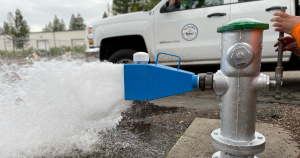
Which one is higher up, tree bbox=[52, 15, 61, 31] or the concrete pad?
tree bbox=[52, 15, 61, 31]

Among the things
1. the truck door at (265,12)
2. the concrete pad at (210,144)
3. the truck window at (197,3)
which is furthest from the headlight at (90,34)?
the concrete pad at (210,144)

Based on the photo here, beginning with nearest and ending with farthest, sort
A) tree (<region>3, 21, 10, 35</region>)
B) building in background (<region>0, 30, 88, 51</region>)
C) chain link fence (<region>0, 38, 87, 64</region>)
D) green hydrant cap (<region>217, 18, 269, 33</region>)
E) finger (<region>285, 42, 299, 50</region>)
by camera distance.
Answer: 1. green hydrant cap (<region>217, 18, 269, 33</region>)
2. finger (<region>285, 42, 299, 50</region>)
3. chain link fence (<region>0, 38, 87, 64</region>)
4. building in background (<region>0, 30, 88, 51</region>)
5. tree (<region>3, 21, 10, 35</region>)

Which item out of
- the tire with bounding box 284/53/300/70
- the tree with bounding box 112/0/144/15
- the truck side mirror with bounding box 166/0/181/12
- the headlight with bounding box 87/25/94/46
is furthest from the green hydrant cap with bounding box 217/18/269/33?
the tree with bounding box 112/0/144/15

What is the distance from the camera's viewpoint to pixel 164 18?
3.79m

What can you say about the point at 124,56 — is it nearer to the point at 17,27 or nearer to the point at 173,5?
the point at 173,5

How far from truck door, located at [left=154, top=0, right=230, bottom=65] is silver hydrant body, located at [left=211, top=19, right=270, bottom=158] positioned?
2605 mm

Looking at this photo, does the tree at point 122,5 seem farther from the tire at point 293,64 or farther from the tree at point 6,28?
the tree at point 6,28

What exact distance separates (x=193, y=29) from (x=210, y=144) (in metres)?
2.34

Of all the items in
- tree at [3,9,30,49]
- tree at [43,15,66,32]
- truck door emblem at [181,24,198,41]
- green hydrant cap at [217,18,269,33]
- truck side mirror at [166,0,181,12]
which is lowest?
green hydrant cap at [217,18,269,33]

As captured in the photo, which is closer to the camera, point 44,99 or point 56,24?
point 44,99

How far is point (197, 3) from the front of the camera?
146 inches

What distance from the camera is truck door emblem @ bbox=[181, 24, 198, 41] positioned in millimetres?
3608

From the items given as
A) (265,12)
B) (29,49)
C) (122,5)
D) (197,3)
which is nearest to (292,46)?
(265,12)

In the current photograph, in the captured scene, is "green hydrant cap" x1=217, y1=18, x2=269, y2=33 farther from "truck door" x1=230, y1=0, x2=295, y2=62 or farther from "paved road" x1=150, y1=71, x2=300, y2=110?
"truck door" x1=230, y1=0, x2=295, y2=62
